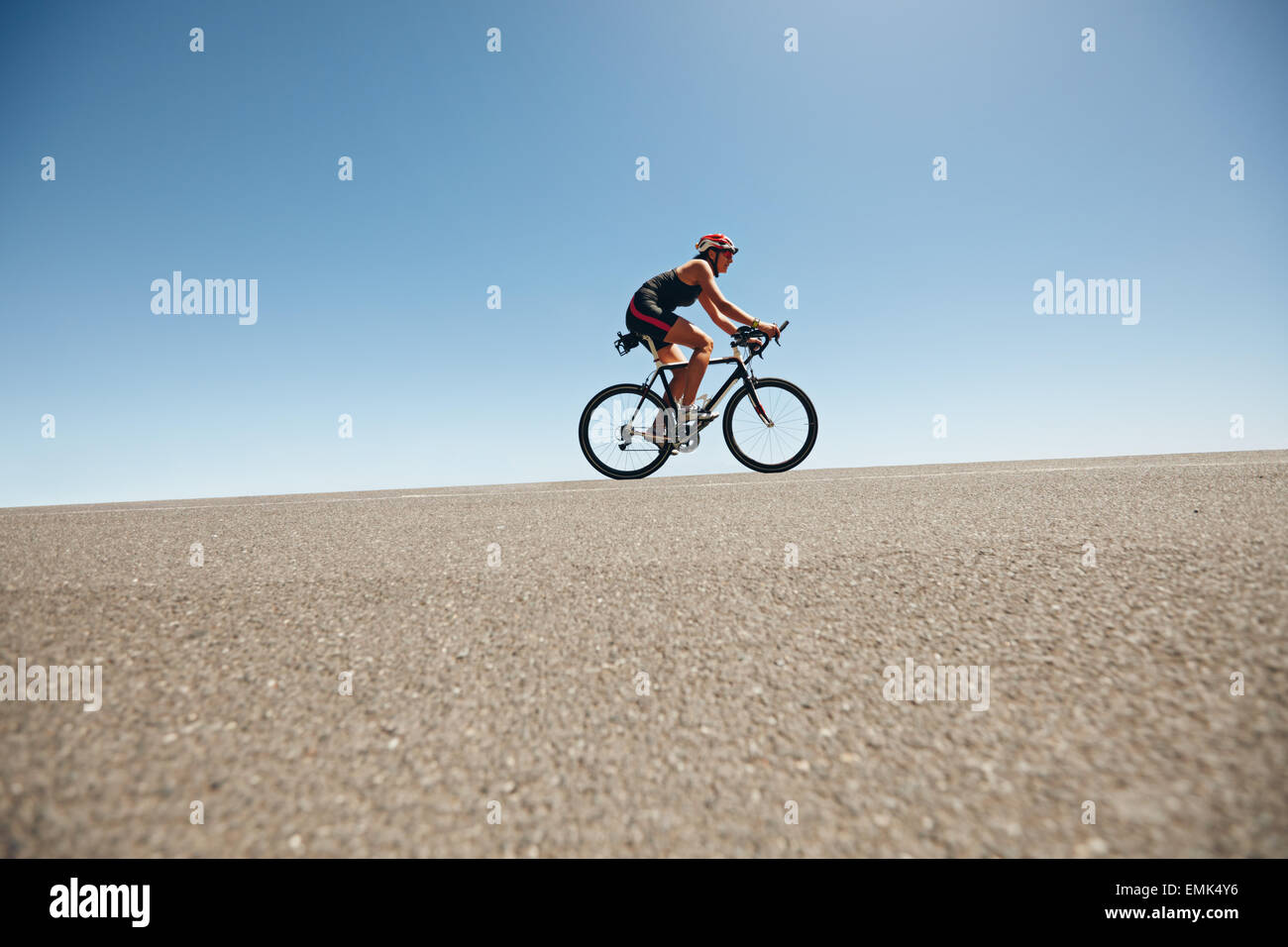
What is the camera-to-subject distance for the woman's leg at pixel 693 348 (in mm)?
7113

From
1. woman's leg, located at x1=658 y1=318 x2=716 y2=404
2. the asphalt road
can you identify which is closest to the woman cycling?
woman's leg, located at x1=658 y1=318 x2=716 y2=404

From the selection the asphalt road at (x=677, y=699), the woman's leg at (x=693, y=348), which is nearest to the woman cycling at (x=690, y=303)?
the woman's leg at (x=693, y=348)

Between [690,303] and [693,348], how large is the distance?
0.56 meters

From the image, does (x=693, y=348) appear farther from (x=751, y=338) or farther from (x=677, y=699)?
(x=677, y=699)

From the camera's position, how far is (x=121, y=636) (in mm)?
2312

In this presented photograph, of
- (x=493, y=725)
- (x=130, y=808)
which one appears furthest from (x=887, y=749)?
(x=130, y=808)

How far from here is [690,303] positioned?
7.14 m

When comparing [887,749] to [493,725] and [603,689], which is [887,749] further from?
[493,725]

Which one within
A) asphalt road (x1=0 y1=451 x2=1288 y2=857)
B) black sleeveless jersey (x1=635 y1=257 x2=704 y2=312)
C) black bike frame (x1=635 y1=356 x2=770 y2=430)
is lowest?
asphalt road (x1=0 y1=451 x2=1288 y2=857)

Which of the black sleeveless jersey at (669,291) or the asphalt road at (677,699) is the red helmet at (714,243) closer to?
the black sleeveless jersey at (669,291)

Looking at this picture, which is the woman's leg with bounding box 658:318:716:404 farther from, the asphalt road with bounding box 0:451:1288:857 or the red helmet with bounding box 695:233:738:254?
the asphalt road with bounding box 0:451:1288:857

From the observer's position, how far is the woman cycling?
700 cm

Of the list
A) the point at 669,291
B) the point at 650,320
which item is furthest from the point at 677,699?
the point at 669,291

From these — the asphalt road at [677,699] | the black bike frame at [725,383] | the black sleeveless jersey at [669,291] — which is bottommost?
the asphalt road at [677,699]
